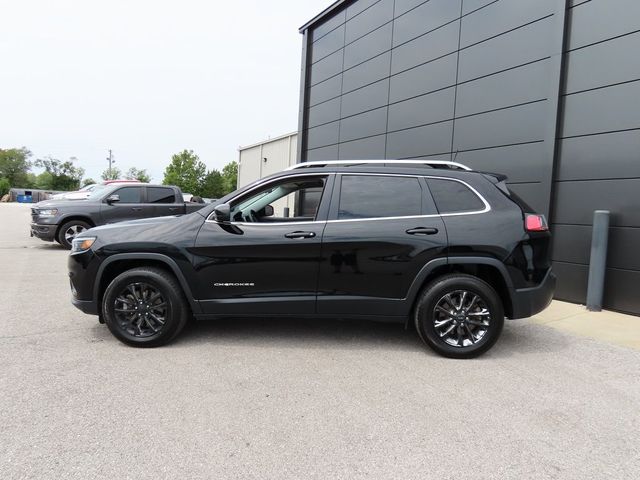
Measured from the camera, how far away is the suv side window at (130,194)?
11609 mm

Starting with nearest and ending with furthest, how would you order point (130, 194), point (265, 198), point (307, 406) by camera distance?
1. point (307, 406)
2. point (265, 198)
3. point (130, 194)

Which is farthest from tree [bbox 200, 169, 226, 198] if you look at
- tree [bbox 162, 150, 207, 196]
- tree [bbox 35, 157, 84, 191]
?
tree [bbox 35, 157, 84, 191]

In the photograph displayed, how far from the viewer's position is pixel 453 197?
14.1ft

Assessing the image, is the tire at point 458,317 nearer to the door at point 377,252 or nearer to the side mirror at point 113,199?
the door at point 377,252

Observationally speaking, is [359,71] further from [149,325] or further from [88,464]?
[88,464]

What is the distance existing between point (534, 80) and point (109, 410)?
7905 millimetres

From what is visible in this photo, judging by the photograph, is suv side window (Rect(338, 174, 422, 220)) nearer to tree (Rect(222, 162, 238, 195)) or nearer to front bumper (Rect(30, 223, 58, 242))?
front bumper (Rect(30, 223, 58, 242))

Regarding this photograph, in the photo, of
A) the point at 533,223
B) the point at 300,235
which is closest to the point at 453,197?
the point at 533,223

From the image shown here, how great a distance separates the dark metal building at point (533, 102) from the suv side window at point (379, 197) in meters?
2.59

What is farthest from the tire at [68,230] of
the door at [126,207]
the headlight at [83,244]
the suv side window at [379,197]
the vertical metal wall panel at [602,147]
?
the vertical metal wall panel at [602,147]

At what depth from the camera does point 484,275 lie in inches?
173

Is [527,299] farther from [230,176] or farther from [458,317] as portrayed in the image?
[230,176]

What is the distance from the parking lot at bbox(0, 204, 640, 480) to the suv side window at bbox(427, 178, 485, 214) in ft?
4.76

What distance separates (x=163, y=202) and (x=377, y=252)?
8.99 m
